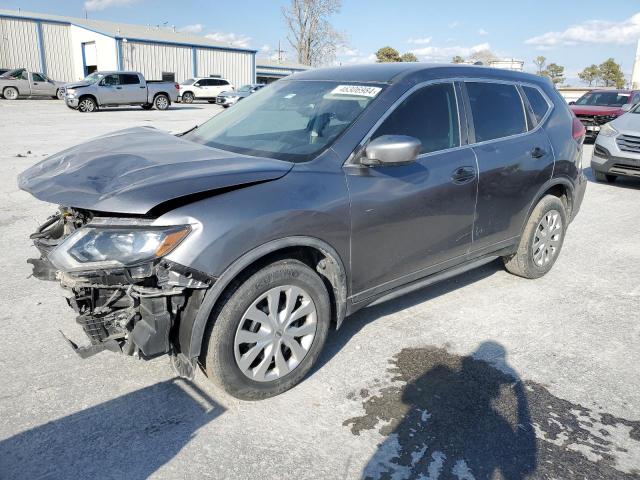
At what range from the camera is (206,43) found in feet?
148

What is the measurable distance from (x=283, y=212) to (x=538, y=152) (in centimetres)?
270

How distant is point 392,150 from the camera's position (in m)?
3.05

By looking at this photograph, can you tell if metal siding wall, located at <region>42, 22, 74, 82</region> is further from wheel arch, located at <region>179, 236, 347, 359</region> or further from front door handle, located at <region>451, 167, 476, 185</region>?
wheel arch, located at <region>179, 236, 347, 359</region>

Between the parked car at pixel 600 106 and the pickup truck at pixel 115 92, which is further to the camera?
the pickup truck at pixel 115 92

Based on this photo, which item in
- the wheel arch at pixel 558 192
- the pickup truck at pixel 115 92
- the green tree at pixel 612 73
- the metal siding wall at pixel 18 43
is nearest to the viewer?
the wheel arch at pixel 558 192

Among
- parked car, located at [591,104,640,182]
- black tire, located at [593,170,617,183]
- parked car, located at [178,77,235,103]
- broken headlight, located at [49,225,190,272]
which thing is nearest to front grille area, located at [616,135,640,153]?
parked car, located at [591,104,640,182]

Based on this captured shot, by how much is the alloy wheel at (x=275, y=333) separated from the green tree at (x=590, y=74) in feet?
256

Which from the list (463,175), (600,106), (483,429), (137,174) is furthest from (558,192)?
(600,106)

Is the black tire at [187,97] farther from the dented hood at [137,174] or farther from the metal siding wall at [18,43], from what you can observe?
the dented hood at [137,174]

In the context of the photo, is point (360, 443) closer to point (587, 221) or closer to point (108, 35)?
point (587, 221)

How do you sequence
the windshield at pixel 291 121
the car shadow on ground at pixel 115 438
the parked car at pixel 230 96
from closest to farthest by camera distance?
the car shadow on ground at pixel 115 438 < the windshield at pixel 291 121 < the parked car at pixel 230 96

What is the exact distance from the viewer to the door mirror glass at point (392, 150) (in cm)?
305

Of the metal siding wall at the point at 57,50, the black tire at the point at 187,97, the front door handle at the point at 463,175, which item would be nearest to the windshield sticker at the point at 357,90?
the front door handle at the point at 463,175

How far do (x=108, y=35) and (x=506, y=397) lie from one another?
41.7 m
